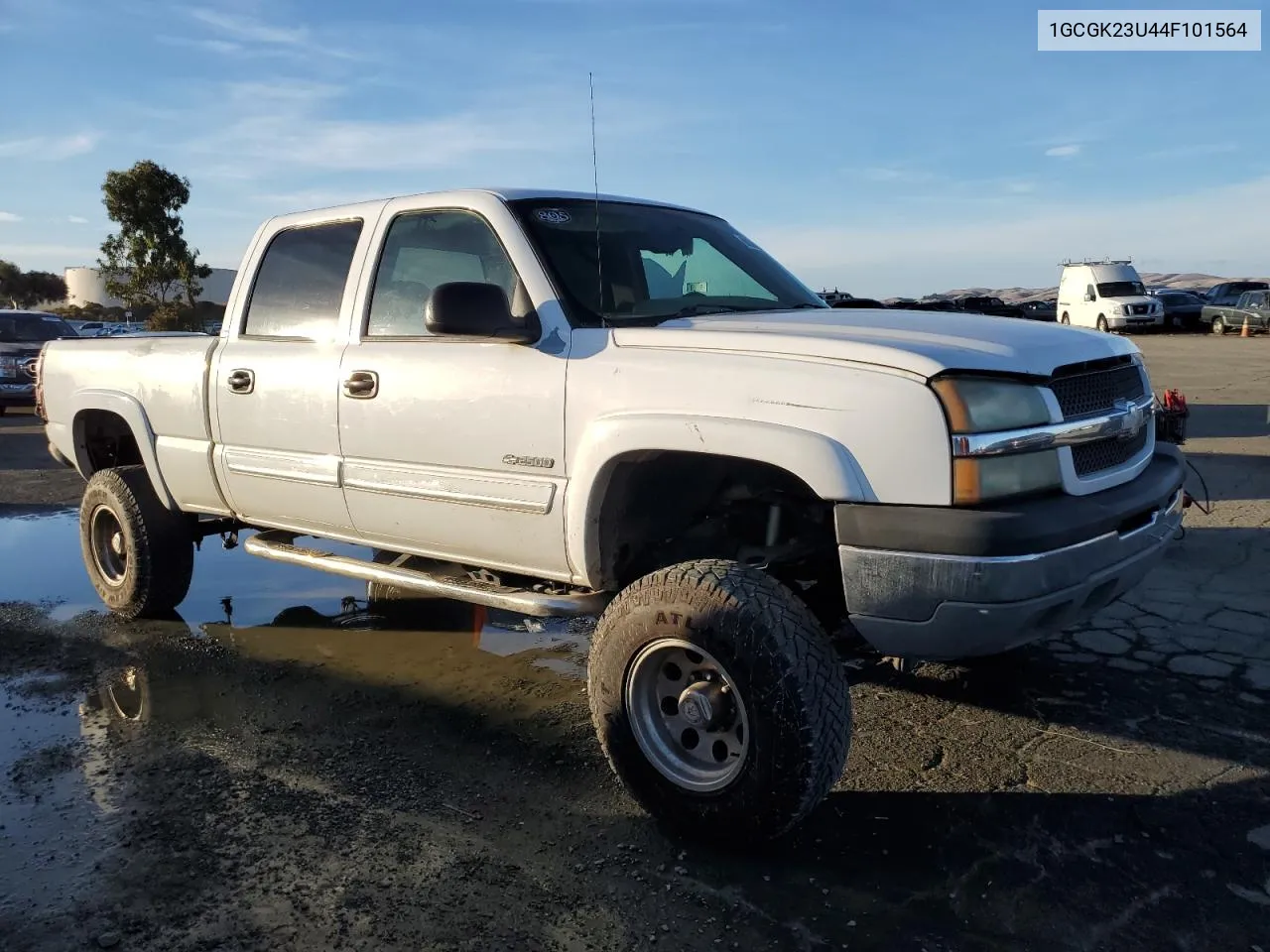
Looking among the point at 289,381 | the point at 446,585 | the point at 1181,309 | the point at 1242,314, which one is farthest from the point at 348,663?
the point at 1181,309

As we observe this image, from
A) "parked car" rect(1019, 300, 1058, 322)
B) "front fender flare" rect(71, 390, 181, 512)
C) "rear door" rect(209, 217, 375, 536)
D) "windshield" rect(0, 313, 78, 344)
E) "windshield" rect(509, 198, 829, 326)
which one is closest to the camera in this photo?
"windshield" rect(509, 198, 829, 326)

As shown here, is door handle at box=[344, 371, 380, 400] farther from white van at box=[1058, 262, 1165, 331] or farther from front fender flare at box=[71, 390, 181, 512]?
white van at box=[1058, 262, 1165, 331]

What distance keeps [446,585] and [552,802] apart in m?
0.93

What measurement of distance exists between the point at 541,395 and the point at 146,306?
45099 millimetres

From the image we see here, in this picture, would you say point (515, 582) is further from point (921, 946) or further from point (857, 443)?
point (921, 946)

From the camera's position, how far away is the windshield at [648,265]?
356 centimetres

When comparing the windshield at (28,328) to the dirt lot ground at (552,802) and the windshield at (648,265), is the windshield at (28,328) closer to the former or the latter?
the dirt lot ground at (552,802)

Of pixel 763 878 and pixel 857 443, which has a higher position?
pixel 857 443

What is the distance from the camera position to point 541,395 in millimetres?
3332

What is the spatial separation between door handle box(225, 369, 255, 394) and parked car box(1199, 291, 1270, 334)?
33.0 metres

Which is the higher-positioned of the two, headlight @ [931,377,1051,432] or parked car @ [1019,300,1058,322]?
parked car @ [1019,300,1058,322]

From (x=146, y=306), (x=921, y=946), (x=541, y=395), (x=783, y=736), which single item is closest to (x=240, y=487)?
(x=541, y=395)

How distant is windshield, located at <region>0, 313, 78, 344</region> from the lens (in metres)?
16.8

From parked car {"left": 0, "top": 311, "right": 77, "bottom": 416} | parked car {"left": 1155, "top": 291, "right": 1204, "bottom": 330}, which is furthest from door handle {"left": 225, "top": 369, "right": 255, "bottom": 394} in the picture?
parked car {"left": 1155, "top": 291, "right": 1204, "bottom": 330}
